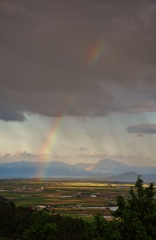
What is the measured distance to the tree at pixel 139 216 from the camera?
79.2ft

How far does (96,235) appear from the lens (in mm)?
23828

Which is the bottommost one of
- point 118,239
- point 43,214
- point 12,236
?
point 12,236

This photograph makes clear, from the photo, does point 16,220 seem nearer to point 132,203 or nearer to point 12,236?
point 12,236

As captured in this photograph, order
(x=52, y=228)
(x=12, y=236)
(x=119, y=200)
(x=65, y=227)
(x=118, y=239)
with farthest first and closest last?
1. (x=65, y=227)
2. (x=12, y=236)
3. (x=119, y=200)
4. (x=52, y=228)
5. (x=118, y=239)

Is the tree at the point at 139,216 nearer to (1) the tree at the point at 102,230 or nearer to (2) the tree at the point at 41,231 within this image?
(1) the tree at the point at 102,230

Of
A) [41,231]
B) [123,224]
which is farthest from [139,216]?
[41,231]

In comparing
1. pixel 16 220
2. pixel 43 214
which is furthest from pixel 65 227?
pixel 43 214

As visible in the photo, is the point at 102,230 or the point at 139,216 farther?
the point at 139,216

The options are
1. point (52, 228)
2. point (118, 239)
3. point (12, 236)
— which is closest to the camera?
point (118, 239)

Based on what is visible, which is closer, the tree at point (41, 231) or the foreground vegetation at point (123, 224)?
the foreground vegetation at point (123, 224)

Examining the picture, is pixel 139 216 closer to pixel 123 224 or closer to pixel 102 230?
pixel 123 224

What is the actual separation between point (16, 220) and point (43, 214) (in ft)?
74.0

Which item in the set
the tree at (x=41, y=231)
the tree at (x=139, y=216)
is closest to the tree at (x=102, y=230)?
the tree at (x=139, y=216)

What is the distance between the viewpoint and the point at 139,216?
25828 mm
